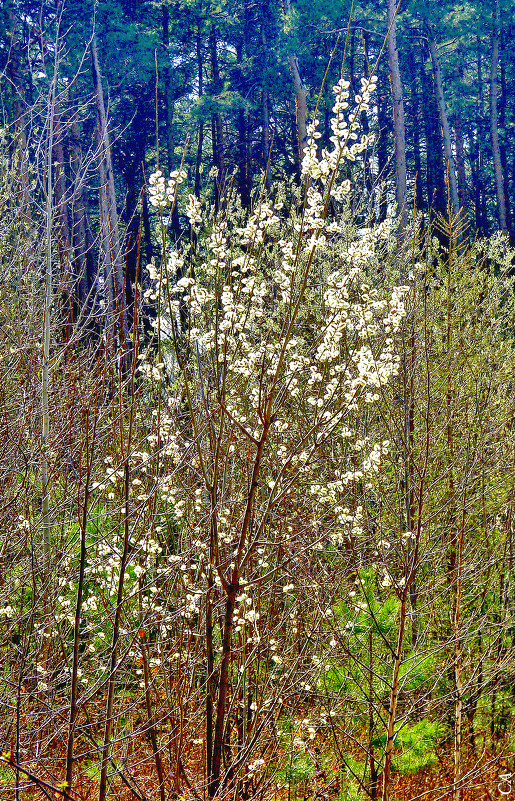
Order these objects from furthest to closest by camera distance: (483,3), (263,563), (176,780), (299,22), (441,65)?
1. (441,65)
2. (483,3)
3. (299,22)
4. (263,563)
5. (176,780)

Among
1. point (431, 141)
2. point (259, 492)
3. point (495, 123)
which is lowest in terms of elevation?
point (259, 492)

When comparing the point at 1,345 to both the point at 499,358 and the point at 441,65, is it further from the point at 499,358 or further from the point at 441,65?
the point at 441,65

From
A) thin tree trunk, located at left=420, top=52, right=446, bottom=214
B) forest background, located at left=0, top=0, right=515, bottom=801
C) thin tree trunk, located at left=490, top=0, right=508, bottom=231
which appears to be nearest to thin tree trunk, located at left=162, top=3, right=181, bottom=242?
forest background, located at left=0, top=0, right=515, bottom=801

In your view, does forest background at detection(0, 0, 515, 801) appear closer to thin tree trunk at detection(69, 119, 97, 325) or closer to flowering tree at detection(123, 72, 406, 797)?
flowering tree at detection(123, 72, 406, 797)

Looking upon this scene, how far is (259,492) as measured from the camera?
6324 millimetres

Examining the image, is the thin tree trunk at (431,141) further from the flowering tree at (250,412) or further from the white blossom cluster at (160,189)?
the white blossom cluster at (160,189)

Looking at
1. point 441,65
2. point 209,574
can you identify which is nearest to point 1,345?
point 209,574

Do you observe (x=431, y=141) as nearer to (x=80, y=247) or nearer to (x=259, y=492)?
(x=80, y=247)

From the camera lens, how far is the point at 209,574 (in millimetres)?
3768

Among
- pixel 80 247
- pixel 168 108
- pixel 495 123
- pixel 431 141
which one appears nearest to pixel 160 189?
pixel 80 247

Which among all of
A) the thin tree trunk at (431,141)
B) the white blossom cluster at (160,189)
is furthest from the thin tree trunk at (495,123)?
the white blossom cluster at (160,189)

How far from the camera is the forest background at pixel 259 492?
3.62 m

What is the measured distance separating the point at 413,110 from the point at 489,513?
25.0m

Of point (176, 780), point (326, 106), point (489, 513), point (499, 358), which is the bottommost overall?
point (176, 780)
